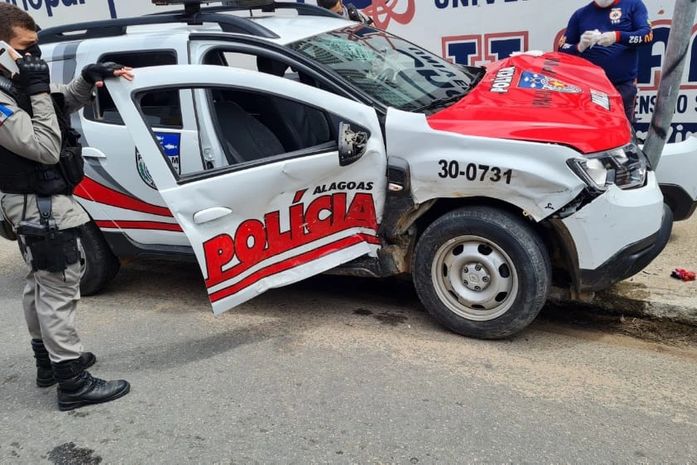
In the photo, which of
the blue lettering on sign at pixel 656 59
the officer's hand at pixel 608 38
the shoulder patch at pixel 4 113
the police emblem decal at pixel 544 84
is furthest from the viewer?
the blue lettering on sign at pixel 656 59

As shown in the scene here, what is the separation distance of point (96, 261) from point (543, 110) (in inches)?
119

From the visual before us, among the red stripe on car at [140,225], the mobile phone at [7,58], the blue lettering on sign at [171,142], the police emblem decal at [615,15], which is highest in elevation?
the mobile phone at [7,58]

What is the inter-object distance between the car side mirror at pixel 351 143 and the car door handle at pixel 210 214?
0.66 metres

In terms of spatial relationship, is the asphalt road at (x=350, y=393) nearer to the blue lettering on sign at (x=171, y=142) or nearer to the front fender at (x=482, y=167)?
the front fender at (x=482, y=167)

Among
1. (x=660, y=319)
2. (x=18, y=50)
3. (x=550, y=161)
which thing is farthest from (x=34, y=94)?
(x=660, y=319)

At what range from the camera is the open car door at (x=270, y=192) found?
125 inches

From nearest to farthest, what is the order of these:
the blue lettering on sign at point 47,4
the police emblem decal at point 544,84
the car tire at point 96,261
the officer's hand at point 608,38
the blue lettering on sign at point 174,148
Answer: the police emblem decal at point 544,84, the blue lettering on sign at point 174,148, the car tire at point 96,261, the officer's hand at point 608,38, the blue lettering on sign at point 47,4

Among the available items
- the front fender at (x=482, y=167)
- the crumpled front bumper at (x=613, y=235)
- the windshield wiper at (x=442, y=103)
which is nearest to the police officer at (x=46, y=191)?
the front fender at (x=482, y=167)

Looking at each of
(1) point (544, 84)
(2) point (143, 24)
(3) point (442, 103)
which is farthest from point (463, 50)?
(2) point (143, 24)

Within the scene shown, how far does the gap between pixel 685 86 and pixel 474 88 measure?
3.01 metres

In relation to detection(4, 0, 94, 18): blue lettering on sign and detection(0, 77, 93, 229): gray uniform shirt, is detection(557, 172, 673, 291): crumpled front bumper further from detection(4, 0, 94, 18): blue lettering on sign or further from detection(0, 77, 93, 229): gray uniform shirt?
detection(4, 0, 94, 18): blue lettering on sign

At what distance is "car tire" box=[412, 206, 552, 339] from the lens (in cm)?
315

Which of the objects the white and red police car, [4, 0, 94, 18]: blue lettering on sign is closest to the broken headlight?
the white and red police car

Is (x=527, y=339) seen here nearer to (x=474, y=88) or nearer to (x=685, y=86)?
(x=474, y=88)
